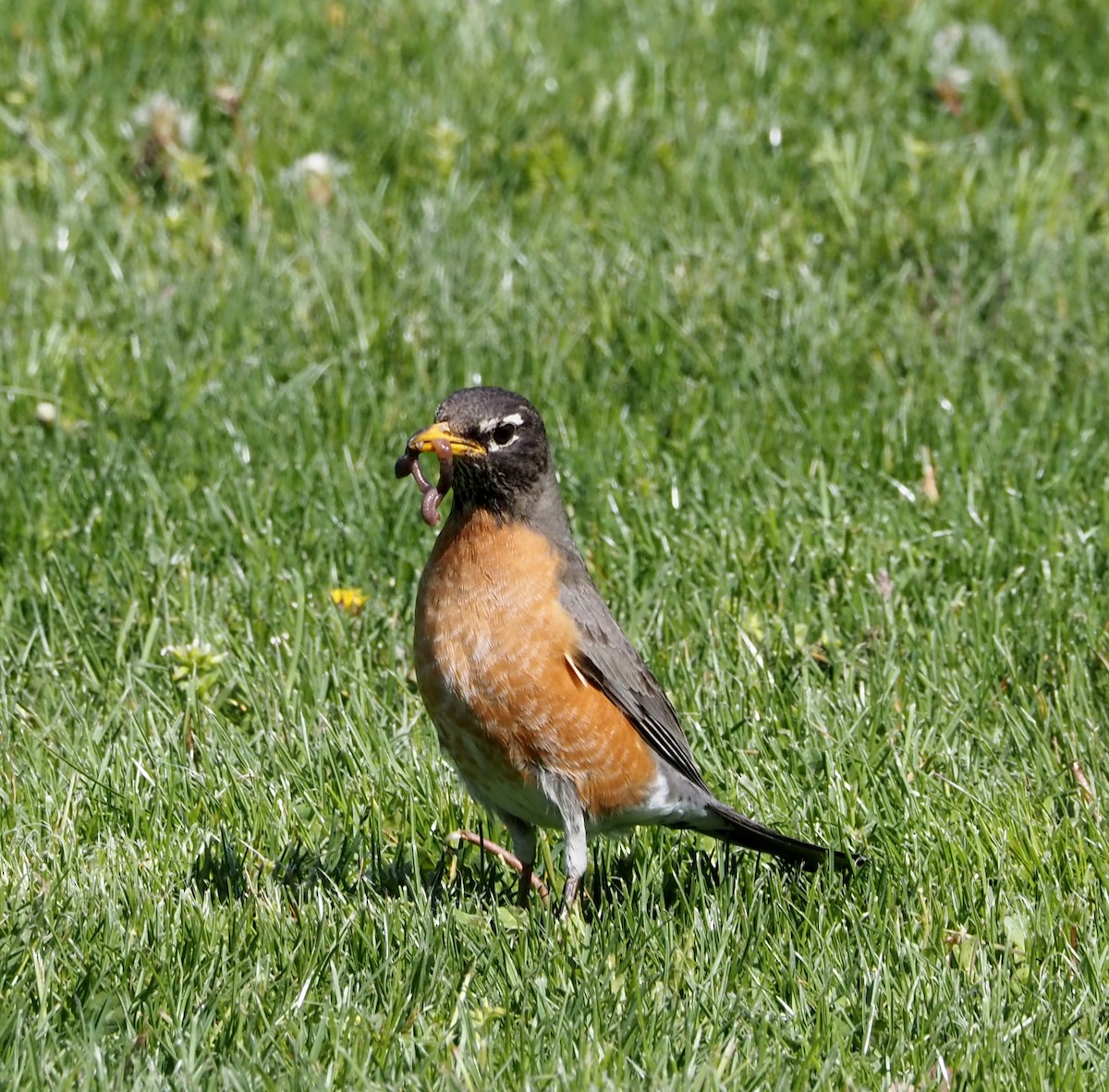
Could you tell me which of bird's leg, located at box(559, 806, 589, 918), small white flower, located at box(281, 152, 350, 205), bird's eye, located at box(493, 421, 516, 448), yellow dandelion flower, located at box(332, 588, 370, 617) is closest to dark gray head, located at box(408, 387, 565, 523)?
bird's eye, located at box(493, 421, 516, 448)

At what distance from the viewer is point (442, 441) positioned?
144 inches

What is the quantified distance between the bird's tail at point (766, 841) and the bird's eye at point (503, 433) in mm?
909

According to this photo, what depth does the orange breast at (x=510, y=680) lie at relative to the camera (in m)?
3.71

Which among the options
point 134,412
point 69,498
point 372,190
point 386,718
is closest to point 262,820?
point 386,718

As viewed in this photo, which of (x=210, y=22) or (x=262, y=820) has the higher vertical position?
(x=210, y=22)

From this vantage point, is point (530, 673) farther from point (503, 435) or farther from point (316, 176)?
point (316, 176)

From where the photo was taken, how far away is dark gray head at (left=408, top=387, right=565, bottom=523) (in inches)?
145

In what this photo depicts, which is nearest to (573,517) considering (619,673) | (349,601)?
(349,601)

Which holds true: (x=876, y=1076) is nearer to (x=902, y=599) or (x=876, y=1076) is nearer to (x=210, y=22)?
(x=902, y=599)

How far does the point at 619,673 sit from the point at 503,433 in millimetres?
583

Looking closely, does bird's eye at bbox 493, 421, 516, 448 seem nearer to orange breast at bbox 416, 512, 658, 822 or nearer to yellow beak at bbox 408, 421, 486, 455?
yellow beak at bbox 408, 421, 486, 455

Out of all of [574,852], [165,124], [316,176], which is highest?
[165,124]

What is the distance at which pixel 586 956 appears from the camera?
338 cm

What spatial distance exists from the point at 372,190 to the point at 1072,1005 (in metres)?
4.67
